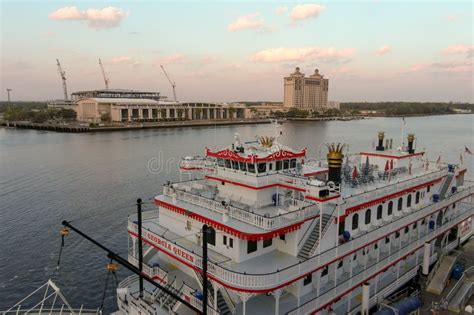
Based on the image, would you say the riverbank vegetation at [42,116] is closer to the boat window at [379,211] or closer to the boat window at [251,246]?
the boat window at [379,211]

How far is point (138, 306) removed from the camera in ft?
57.0

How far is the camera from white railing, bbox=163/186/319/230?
17109 millimetres

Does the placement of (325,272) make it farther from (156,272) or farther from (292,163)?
(156,272)

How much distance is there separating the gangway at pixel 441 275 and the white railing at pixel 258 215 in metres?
10.5

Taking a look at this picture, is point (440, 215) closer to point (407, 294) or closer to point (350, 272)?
point (407, 294)

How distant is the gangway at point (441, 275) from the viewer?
2336 centimetres

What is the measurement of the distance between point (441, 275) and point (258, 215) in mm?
14910

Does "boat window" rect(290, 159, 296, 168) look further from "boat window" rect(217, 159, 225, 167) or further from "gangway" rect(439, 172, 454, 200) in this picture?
"gangway" rect(439, 172, 454, 200)

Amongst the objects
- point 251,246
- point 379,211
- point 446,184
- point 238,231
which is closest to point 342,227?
point 379,211

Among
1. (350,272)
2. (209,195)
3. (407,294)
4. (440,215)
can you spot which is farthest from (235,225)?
(440,215)

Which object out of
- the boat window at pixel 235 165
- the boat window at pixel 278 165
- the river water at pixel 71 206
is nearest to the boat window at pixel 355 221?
the boat window at pixel 278 165

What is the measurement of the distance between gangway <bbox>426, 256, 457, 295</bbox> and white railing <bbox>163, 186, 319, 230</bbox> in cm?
1048

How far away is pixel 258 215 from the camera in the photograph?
17.2 meters

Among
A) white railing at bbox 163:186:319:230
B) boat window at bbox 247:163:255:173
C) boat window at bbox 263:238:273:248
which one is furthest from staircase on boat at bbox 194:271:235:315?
boat window at bbox 247:163:255:173
